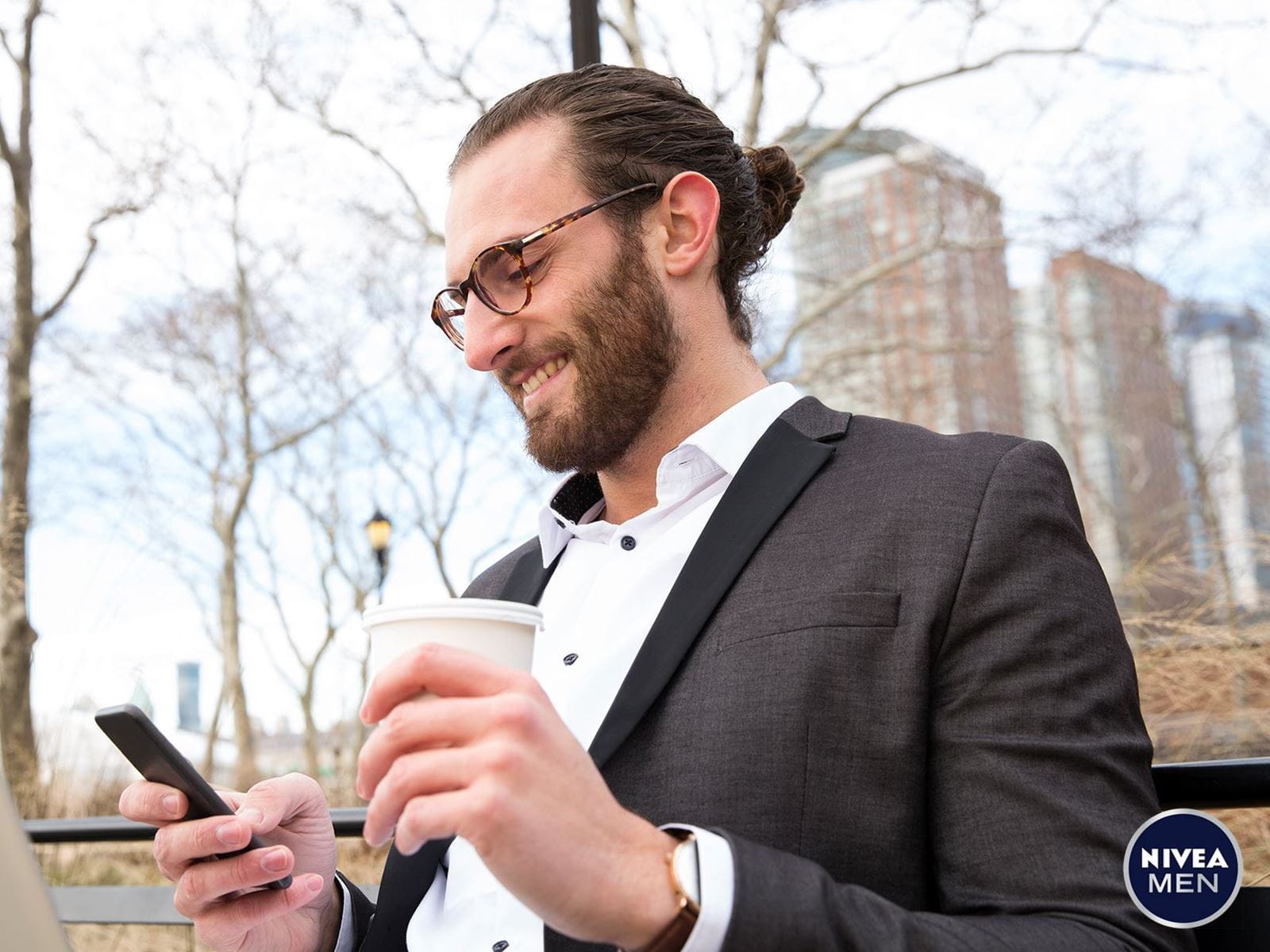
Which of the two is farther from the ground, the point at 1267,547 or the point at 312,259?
the point at 312,259

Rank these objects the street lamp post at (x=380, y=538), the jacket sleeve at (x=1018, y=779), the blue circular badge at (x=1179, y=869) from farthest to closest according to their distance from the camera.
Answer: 1. the street lamp post at (x=380, y=538)
2. the blue circular badge at (x=1179, y=869)
3. the jacket sleeve at (x=1018, y=779)

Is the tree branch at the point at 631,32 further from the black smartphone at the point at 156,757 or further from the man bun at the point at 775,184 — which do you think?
the black smartphone at the point at 156,757

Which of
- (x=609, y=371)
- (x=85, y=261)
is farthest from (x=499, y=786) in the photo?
(x=85, y=261)

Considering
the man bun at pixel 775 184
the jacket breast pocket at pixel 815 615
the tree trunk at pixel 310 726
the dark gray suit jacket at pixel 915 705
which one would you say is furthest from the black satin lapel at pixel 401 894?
the tree trunk at pixel 310 726

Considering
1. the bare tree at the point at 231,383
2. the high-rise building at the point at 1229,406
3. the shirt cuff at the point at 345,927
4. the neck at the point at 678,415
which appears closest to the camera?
the shirt cuff at the point at 345,927

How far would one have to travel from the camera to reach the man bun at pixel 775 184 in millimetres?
1829

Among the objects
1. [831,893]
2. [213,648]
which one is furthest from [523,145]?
[213,648]

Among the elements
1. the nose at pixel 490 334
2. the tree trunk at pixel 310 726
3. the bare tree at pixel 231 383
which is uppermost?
the bare tree at pixel 231 383

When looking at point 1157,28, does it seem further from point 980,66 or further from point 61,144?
point 61,144

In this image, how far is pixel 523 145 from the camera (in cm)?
153

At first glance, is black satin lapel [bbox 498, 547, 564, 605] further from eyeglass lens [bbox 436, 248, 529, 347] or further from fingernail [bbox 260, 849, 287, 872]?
fingernail [bbox 260, 849, 287, 872]

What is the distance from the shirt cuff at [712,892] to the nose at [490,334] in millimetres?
815

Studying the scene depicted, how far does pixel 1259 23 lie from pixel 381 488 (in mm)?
8551

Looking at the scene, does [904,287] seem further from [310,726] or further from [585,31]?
[585,31]
